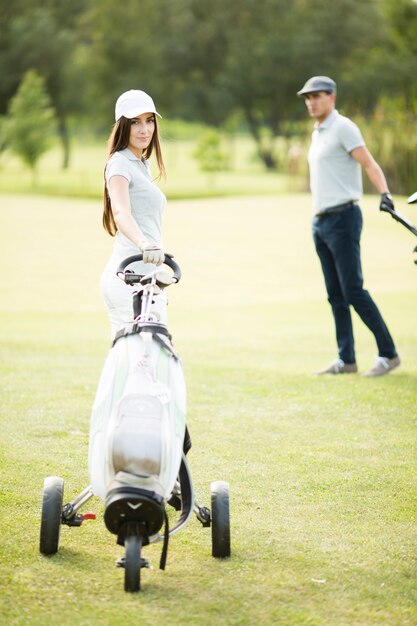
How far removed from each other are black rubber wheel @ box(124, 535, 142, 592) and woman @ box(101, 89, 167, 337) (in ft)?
3.40

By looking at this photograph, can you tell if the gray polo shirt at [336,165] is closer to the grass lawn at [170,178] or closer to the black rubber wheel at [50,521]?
the black rubber wheel at [50,521]

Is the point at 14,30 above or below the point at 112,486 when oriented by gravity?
above

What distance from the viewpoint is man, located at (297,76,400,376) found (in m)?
7.62

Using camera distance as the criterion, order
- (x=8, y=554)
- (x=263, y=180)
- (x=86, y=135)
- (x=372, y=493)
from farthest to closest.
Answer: (x=86, y=135) < (x=263, y=180) < (x=372, y=493) < (x=8, y=554)

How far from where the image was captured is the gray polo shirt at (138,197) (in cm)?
432

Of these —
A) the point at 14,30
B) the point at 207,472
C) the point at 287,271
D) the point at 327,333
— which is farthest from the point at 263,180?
the point at 207,472

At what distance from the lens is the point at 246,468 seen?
17.5 ft

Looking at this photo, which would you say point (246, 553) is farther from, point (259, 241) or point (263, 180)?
point (263, 180)

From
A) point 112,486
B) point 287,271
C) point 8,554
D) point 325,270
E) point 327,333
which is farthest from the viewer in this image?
point 287,271

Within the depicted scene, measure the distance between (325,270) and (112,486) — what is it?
187 inches

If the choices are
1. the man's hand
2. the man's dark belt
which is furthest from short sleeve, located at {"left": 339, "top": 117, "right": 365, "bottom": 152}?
the man's hand

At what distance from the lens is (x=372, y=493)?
489 cm

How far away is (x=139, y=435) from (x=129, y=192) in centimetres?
139

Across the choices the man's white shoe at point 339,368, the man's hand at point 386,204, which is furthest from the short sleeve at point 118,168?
the man's white shoe at point 339,368
